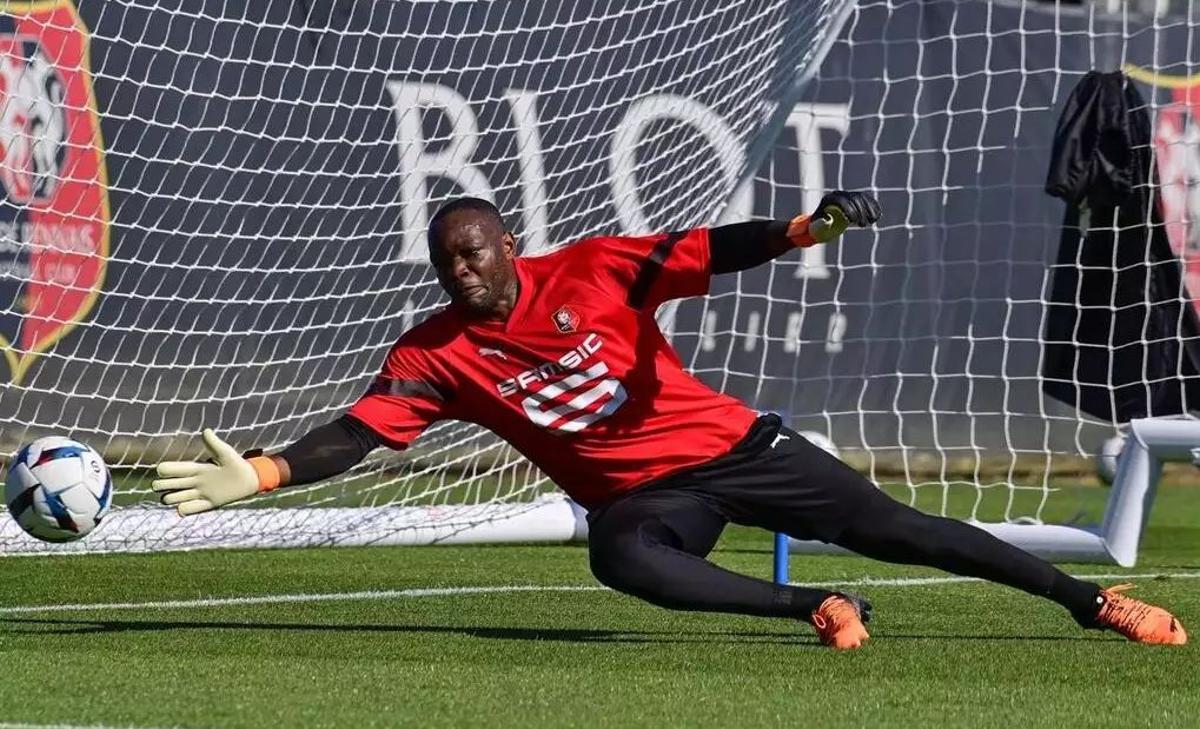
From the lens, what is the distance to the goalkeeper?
6137 millimetres

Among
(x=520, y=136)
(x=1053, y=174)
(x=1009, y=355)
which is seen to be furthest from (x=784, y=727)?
(x=1009, y=355)

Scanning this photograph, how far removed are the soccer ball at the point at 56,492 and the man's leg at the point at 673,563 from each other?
1482 mm

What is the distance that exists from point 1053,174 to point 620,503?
556 centimetres

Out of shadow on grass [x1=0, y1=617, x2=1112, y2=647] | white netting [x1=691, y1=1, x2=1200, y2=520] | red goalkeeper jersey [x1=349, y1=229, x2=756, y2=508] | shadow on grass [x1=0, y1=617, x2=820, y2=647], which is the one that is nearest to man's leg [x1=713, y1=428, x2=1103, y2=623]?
red goalkeeper jersey [x1=349, y1=229, x2=756, y2=508]

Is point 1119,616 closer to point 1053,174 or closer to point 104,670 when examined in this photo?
point 104,670

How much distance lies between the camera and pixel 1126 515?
8641 mm

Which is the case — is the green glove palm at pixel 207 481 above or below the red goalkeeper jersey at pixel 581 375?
below

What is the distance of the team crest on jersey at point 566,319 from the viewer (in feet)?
20.3

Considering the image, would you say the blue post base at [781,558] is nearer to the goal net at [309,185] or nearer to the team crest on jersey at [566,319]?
the team crest on jersey at [566,319]

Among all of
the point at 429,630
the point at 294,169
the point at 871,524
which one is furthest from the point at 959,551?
the point at 294,169

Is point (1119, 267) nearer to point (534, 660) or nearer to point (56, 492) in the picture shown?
point (534, 660)

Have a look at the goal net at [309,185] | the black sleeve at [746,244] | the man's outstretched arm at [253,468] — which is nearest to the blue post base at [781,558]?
the black sleeve at [746,244]

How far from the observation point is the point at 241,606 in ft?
23.8

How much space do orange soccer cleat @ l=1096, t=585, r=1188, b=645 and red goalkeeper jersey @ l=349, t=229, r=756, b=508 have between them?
3.96ft
